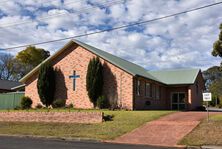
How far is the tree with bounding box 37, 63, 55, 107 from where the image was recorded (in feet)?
114

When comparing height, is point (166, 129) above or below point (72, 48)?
below

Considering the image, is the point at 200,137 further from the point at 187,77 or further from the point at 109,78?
the point at 187,77

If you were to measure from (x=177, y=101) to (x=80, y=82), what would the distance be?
13.6m

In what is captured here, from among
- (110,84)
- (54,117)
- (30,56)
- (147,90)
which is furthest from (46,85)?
(30,56)

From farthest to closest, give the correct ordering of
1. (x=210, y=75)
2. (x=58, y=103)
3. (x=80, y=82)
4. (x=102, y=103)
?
(x=210, y=75) < (x=80, y=82) < (x=58, y=103) < (x=102, y=103)

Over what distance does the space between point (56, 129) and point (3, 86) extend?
3674cm

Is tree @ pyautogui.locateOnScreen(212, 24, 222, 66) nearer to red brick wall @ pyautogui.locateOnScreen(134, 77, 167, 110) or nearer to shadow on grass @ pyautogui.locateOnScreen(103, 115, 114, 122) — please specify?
shadow on grass @ pyautogui.locateOnScreen(103, 115, 114, 122)

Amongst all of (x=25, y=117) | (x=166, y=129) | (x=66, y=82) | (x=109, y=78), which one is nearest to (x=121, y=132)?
(x=166, y=129)

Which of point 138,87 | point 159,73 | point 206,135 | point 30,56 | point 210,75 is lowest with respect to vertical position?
point 206,135

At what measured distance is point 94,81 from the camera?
32219 mm

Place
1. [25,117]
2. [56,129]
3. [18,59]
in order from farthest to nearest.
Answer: [18,59]
[25,117]
[56,129]

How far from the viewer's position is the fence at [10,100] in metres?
39.4

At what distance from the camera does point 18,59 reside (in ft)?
239

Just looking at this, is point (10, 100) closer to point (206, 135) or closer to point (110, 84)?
point (110, 84)
